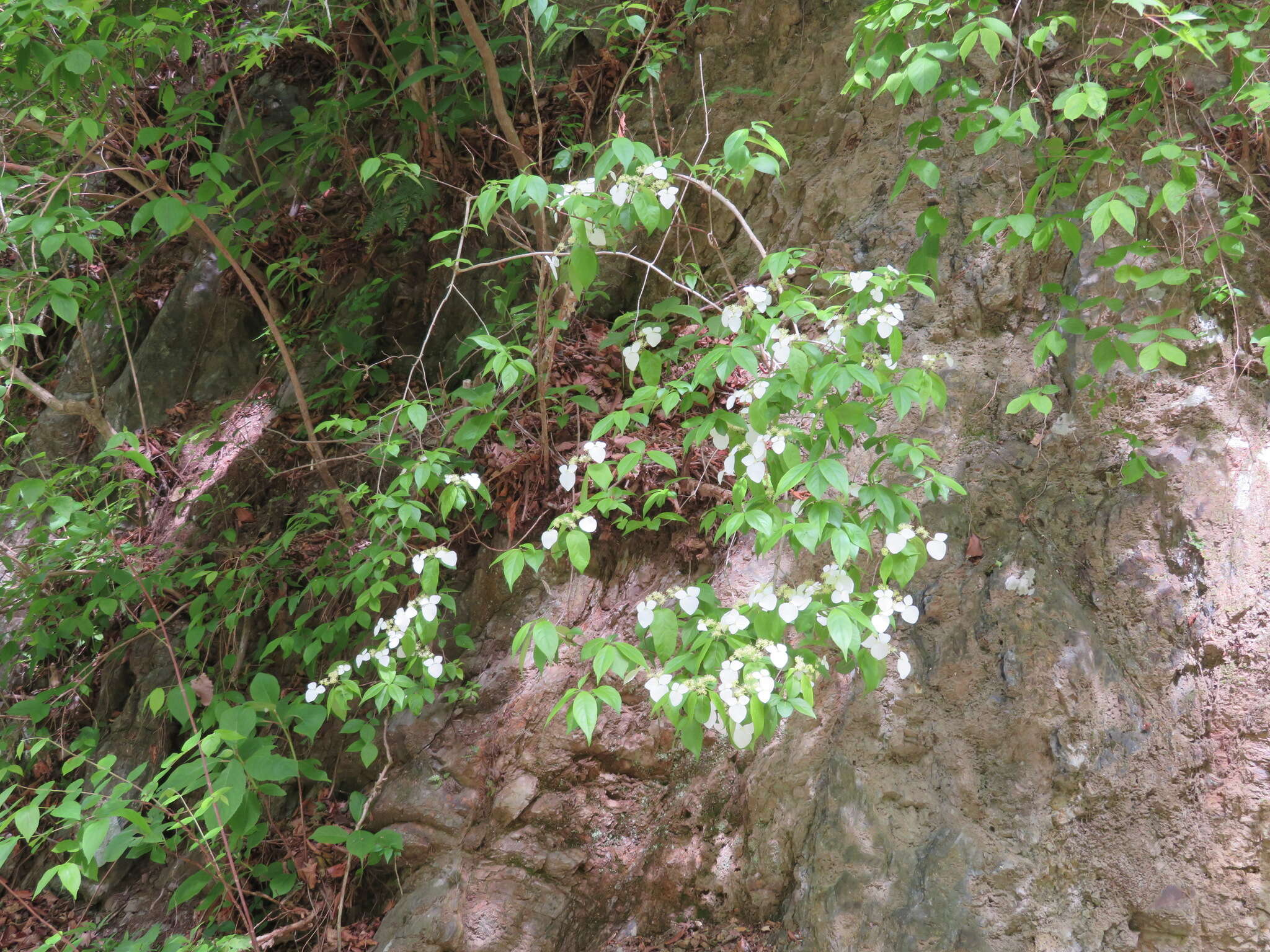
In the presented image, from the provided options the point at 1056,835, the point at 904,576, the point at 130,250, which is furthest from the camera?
the point at 130,250

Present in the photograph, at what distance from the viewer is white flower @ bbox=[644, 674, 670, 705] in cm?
178

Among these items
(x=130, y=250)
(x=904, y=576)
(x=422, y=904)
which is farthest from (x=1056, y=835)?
(x=130, y=250)

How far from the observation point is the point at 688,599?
1937 millimetres

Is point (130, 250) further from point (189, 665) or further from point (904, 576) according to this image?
point (904, 576)

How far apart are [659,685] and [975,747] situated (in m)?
1.27

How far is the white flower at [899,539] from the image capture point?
1.83 metres

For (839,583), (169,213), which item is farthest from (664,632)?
(169,213)

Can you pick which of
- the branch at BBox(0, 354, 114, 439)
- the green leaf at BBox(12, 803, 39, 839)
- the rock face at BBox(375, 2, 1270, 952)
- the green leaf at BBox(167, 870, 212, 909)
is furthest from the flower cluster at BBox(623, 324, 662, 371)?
the branch at BBox(0, 354, 114, 439)

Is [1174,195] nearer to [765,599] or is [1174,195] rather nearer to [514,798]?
[765,599]

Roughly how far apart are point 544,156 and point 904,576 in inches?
123

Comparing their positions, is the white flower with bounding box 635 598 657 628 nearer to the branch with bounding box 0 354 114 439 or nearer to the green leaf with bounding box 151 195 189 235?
the green leaf with bounding box 151 195 189 235

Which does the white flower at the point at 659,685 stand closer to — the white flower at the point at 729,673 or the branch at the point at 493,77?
the white flower at the point at 729,673

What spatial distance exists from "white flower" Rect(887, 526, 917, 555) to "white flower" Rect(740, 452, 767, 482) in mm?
330

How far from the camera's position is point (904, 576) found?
188 centimetres
